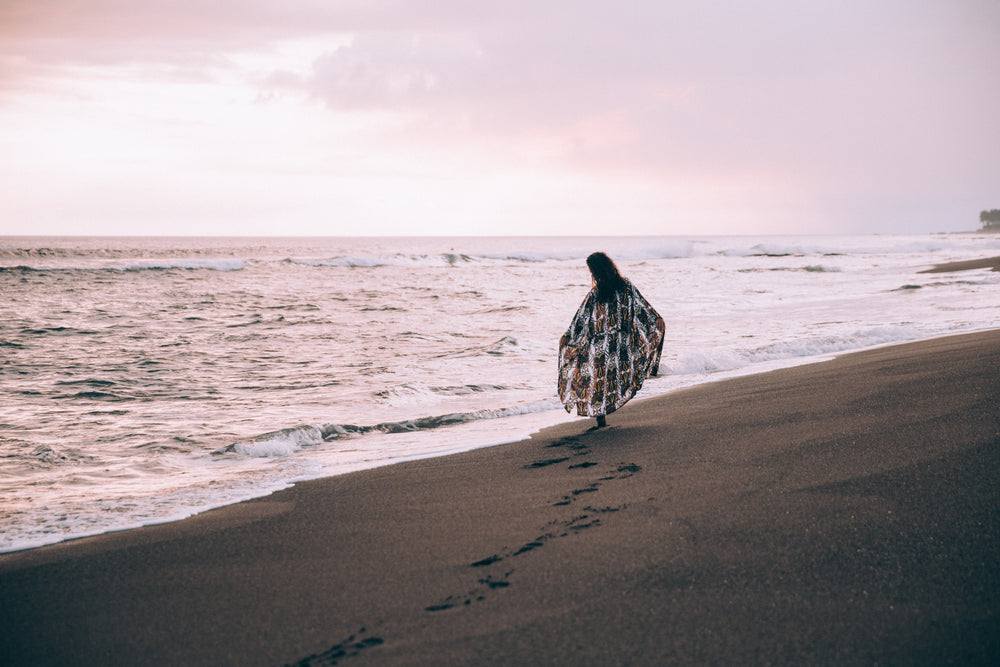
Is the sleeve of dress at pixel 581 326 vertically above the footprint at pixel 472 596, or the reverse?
the sleeve of dress at pixel 581 326

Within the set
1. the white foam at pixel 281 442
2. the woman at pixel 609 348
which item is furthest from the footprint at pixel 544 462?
the white foam at pixel 281 442

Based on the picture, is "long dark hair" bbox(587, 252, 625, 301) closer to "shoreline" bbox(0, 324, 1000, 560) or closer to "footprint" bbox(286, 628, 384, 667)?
"shoreline" bbox(0, 324, 1000, 560)

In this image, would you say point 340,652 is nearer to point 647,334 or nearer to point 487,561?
point 487,561

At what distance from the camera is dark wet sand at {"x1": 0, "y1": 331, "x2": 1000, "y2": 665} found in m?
2.46

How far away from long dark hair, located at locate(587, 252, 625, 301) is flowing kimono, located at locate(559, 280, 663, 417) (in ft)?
0.19

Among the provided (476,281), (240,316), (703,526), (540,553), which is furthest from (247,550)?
(476,281)

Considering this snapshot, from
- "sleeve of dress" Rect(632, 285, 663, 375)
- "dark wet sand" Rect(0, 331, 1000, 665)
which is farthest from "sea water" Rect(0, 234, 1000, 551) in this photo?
"sleeve of dress" Rect(632, 285, 663, 375)

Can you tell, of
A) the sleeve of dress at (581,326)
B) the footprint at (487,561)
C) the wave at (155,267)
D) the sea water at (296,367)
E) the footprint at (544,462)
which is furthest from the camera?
the wave at (155,267)

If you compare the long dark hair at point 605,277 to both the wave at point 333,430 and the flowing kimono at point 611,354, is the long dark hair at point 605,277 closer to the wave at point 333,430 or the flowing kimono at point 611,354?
the flowing kimono at point 611,354

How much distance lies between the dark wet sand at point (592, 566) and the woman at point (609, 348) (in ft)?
4.36

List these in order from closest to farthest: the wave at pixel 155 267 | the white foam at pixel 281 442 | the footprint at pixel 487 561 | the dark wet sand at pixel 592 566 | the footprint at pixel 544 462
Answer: the dark wet sand at pixel 592 566 → the footprint at pixel 487 561 → the footprint at pixel 544 462 → the white foam at pixel 281 442 → the wave at pixel 155 267

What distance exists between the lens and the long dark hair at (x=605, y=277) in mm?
6531

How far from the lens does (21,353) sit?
13336 millimetres

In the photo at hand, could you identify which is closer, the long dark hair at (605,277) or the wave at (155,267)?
the long dark hair at (605,277)
